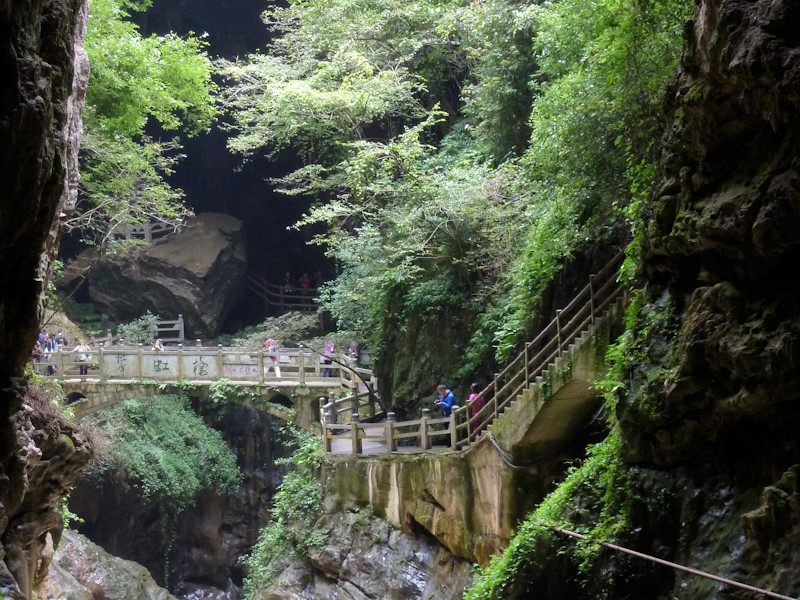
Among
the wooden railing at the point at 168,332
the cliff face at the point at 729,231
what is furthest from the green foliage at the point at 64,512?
the wooden railing at the point at 168,332

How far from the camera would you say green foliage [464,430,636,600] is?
816 cm

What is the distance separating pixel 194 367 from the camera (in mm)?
21094

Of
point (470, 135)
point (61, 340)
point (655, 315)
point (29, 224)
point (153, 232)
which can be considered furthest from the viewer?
point (153, 232)

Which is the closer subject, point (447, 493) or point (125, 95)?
point (447, 493)

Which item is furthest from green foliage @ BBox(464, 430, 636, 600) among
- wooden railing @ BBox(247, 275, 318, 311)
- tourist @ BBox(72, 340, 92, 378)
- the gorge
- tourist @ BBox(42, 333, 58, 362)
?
wooden railing @ BBox(247, 275, 318, 311)

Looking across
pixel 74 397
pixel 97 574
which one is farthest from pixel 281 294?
pixel 97 574

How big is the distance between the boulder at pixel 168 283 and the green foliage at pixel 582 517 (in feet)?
74.7

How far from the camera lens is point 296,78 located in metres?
22.7

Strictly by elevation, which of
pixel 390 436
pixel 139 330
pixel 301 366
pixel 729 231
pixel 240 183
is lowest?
pixel 390 436

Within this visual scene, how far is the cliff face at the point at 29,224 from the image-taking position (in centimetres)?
655

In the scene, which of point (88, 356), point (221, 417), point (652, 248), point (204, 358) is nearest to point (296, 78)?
point (204, 358)

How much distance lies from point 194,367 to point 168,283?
9.92 metres

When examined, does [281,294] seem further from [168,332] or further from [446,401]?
[446,401]

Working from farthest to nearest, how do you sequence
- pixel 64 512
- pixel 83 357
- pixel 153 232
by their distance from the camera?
1. pixel 153 232
2. pixel 83 357
3. pixel 64 512
